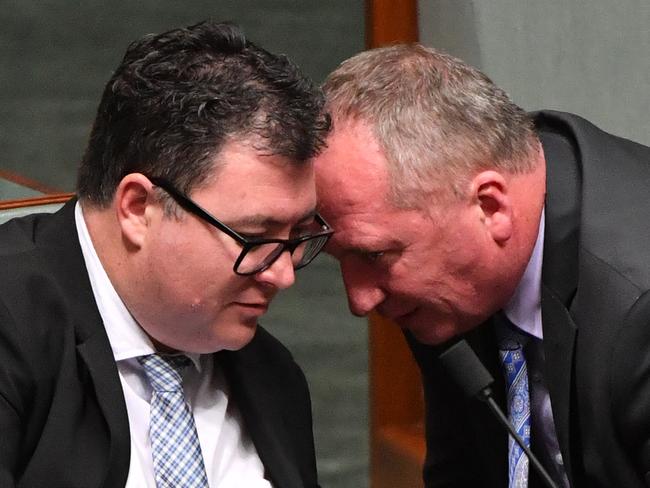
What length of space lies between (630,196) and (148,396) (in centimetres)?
72

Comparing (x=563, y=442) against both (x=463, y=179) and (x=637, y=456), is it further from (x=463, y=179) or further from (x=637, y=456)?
(x=463, y=179)

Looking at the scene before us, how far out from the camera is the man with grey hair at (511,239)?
1863mm

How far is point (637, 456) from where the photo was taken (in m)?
1.87

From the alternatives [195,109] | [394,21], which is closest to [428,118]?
[195,109]

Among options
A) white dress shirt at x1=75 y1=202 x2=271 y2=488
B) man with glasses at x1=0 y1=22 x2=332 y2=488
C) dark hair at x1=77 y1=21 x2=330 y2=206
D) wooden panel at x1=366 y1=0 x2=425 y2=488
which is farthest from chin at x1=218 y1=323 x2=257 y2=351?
wooden panel at x1=366 y1=0 x2=425 y2=488

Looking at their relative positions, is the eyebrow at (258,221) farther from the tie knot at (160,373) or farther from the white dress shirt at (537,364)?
the white dress shirt at (537,364)

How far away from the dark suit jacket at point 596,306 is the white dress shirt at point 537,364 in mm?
46

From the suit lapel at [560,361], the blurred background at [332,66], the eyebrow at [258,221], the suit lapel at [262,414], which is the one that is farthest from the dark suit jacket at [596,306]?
the blurred background at [332,66]

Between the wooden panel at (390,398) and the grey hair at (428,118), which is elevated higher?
the grey hair at (428,118)

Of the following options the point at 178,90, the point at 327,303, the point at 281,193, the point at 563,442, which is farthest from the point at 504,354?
the point at 327,303

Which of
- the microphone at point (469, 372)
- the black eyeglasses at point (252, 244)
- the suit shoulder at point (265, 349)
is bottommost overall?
the suit shoulder at point (265, 349)

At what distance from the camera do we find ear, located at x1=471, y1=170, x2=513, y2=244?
1893 mm

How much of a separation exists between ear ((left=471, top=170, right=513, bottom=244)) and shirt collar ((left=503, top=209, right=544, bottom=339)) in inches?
3.7

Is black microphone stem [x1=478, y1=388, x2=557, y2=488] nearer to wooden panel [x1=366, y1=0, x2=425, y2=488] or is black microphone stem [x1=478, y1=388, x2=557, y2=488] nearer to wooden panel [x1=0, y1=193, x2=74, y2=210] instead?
wooden panel [x1=0, y1=193, x2=74, y2=210]
